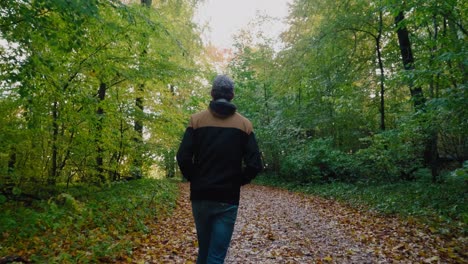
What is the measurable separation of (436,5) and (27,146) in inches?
360

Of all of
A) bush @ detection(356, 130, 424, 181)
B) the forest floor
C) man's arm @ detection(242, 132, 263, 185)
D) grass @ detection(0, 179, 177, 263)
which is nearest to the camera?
man's arm @ detection(242, 132, 263, 185)

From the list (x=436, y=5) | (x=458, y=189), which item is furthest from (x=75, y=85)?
(x=458, y=189)

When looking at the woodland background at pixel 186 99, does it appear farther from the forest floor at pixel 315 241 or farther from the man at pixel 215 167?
the man at pixel 215 167

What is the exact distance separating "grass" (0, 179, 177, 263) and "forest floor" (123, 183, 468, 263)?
0.41 metres

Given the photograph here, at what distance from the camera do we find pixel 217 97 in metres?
3.02

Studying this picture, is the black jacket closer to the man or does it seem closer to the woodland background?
the man

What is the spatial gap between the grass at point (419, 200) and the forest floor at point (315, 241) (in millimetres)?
396

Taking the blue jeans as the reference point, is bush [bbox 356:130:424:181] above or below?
above

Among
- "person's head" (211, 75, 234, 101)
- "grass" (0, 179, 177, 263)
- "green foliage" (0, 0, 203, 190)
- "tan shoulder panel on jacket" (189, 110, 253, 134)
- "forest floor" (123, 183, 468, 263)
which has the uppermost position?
"green foliage" (0, 0, 203, 190)

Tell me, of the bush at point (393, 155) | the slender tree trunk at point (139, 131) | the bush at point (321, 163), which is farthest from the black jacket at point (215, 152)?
the bush at point (321, 163)

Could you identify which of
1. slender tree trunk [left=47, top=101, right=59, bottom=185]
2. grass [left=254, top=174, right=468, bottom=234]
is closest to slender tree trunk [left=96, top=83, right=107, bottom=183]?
slender tree trunk [left=47, top=101, right=59, bottom=185]

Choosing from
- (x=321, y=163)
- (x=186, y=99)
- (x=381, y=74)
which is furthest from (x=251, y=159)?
(x=321, y=163)

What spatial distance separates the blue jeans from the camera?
2.87m

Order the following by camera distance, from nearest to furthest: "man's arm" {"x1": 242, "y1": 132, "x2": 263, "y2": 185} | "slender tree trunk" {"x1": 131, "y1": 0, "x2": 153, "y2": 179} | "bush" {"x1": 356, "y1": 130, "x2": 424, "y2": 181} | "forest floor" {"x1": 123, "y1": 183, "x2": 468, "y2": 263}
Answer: "man's arm" {"x1": 242, "y1": 132, "x2": 263, "y2": 185}, "forest floor" {"x1": 123, "y1": 183, "x2": 468, "y2": 263}, "bush" {"x1": 356, "y1": 130, "x2": 424, "y2": 181}, "slender tree trunk" {"x1": 131, "y1": 0, "x2": 153, "y2": 179}
